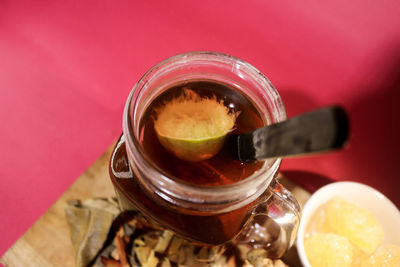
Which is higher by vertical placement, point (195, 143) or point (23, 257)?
point (195, 143)

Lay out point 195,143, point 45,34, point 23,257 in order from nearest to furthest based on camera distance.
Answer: point 195,143, point 23,257, point 45,34

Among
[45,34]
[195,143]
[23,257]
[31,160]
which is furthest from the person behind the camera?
[45,34]

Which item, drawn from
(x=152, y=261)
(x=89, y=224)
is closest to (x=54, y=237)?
(x=89, y=224)

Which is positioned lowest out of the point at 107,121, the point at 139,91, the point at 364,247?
the point at 364,247

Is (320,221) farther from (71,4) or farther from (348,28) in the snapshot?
(71,4)

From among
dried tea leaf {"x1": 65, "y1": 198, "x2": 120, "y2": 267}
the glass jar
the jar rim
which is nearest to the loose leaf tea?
dried tea leaf {"x1": 65, "y1": 198, "x2": 120, "y2": 267}

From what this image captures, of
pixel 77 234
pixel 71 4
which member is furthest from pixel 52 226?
pixel 71 4

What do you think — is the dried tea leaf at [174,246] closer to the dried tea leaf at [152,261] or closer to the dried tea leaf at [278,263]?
the dried tea leaf at [152,261]

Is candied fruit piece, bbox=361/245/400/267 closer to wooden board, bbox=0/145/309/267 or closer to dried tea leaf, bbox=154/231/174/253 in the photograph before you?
wooden board, bbox=0/145/309/267

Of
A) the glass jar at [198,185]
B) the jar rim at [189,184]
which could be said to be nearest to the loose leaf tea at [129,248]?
the glass jar at [198,185]
